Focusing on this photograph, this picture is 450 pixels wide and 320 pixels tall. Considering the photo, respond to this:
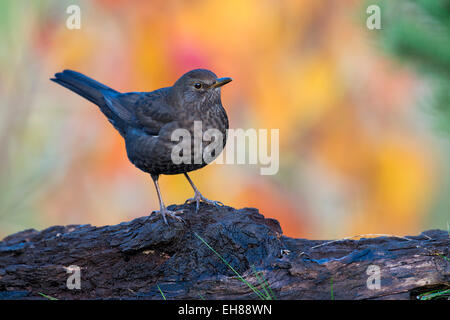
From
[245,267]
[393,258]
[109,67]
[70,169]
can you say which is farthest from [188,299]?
[109,67]

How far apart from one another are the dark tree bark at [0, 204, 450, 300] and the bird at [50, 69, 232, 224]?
0.99ft

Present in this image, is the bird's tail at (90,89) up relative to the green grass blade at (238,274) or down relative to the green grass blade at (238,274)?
up

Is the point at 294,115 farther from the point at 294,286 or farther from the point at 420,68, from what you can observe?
the point at 294,286

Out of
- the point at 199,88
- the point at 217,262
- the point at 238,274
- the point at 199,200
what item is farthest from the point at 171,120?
the point at 238,274

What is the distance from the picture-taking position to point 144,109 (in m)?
4.31

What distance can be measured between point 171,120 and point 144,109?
37 cm

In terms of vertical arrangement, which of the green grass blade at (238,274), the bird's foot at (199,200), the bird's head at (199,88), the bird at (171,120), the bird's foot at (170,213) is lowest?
the green grass blade at (238,274)

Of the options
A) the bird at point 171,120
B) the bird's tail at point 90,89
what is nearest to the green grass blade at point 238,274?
the bird at point 171,120

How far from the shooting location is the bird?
3904 millimetres

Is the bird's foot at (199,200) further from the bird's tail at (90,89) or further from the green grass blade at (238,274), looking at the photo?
the bird's tail at (90,89)

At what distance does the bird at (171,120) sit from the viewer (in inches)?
154

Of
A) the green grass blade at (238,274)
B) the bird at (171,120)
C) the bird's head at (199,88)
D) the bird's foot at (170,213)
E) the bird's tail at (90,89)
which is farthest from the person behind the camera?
the bird's tail at (90,89)

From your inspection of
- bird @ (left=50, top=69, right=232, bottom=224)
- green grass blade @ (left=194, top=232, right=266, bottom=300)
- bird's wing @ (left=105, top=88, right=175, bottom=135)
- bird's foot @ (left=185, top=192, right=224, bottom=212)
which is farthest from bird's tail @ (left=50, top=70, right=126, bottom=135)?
green grass blade @ (left=194, top=232, right=266, bottom=300)

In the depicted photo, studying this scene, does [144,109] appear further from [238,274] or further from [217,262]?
[238,274]
